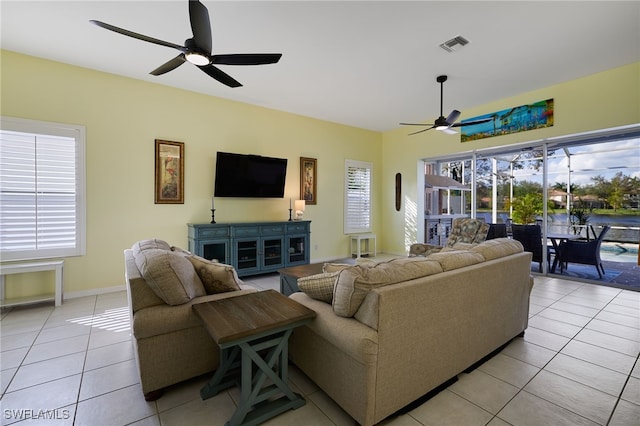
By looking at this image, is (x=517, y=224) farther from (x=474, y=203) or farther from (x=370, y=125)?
(x=370, y=125)

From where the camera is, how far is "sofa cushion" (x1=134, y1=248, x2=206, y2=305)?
182 centimetres

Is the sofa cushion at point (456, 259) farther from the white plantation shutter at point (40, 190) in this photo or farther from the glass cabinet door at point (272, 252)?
the white plantation shutter at point (40, 190)

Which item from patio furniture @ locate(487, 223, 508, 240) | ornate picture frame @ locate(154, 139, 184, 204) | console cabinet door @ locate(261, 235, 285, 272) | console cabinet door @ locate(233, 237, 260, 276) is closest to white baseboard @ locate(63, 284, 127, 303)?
ornate picture frame @ locate(154, 139, 184, 204)

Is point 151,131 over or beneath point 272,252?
over

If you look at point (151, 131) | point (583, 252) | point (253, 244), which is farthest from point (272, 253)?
point (583, 252)

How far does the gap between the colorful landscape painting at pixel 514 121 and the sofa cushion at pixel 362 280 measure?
4001 millimetres

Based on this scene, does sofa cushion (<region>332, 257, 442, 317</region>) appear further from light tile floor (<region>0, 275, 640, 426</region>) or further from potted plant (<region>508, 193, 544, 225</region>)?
potted plant (<region>508, 193, 544, 225</region>)

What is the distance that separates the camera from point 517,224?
531cm

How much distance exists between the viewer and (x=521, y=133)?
501 centimetres

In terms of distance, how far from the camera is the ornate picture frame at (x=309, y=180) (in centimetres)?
593

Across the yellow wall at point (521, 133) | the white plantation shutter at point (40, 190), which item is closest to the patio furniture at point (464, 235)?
the yellow wall at point (521, 133)

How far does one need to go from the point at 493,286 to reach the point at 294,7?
306 centimetres

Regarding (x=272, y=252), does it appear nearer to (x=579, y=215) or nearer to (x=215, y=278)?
(x=215, y=278)

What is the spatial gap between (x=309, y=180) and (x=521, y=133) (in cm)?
403
